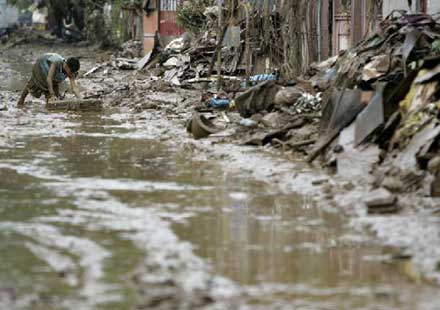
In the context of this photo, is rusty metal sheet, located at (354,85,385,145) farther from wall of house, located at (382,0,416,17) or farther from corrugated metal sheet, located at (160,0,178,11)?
corrugated metal sheet, located at (160,0,178,11)

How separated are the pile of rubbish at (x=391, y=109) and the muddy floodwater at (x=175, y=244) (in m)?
0.99

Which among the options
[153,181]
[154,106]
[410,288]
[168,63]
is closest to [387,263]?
[410,288]

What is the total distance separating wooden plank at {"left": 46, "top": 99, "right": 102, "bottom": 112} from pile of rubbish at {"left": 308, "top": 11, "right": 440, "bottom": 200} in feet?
17.8

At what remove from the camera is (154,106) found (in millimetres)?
17766

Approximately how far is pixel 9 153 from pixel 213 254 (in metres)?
5.85

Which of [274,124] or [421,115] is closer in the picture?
[421,115]

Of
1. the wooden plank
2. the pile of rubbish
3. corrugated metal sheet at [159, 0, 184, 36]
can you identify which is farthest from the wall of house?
corrugated metal sheet at [159, 0, 184, 36]

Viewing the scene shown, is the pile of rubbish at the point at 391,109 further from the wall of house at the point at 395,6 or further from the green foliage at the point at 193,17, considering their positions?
the green foliage at the point at 193,17

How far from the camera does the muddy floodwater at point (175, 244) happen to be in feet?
18.7

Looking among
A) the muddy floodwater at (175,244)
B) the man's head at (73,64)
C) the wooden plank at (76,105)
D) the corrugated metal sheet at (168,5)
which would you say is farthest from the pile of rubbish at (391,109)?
the corrugated metal sheet at (168,5)

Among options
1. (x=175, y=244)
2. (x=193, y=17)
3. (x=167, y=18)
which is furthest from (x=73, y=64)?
(x=167, y=18)

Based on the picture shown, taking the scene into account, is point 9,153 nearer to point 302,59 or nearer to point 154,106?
point 154,106

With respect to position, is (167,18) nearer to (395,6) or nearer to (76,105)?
(76,105)

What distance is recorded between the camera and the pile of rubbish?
909cm
